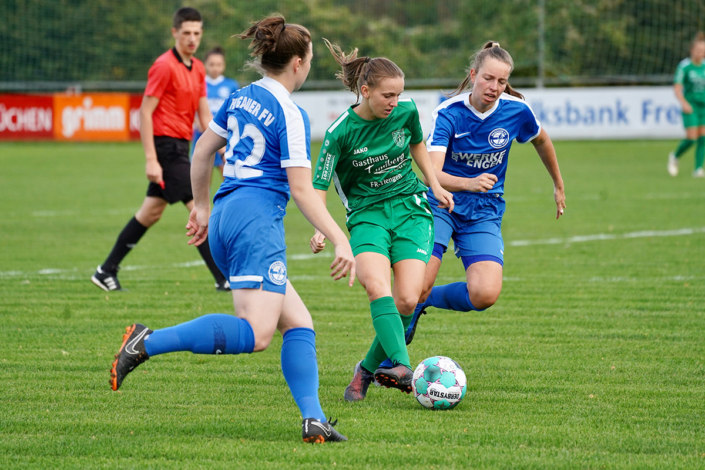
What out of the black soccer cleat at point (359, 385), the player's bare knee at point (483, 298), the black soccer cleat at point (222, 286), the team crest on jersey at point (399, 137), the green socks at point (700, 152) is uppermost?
the team crest on jersey at point (399, 137)

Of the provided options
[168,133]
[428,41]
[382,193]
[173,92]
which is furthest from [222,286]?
[428,41]

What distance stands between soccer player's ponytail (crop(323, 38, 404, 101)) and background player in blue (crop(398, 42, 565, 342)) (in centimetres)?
76

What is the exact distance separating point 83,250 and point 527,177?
34.0 feet

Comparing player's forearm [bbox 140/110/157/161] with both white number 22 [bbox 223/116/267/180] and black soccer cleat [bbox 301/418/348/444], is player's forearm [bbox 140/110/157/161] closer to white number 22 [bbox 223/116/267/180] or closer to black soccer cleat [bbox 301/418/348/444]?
white number 22 [bbox 223/116/267/180]

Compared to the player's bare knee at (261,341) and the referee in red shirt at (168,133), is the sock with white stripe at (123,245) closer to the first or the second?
the referee in red shirt at (168,133)

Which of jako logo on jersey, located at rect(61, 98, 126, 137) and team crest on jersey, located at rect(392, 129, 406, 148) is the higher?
team crest on jersey, located at rect(392, 129, 406, 148)

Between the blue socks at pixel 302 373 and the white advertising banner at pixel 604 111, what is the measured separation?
2048cm

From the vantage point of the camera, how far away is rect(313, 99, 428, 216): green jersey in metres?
4.46

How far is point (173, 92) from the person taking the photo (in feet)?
24.1

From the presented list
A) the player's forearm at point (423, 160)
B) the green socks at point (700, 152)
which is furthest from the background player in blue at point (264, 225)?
the green socks at point (700, 152)

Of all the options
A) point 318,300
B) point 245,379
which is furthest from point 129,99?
point 245,379

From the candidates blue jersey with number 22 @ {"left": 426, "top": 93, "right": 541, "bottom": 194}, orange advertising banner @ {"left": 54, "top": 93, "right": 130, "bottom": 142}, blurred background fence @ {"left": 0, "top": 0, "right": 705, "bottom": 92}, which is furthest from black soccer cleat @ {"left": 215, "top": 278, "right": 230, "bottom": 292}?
orange advertising banner @ {"left": 54, "top": 93, "right": 130, "bottom": 142}

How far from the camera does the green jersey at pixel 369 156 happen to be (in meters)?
4.46

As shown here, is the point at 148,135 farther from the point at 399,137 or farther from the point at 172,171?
the point at 399,137
